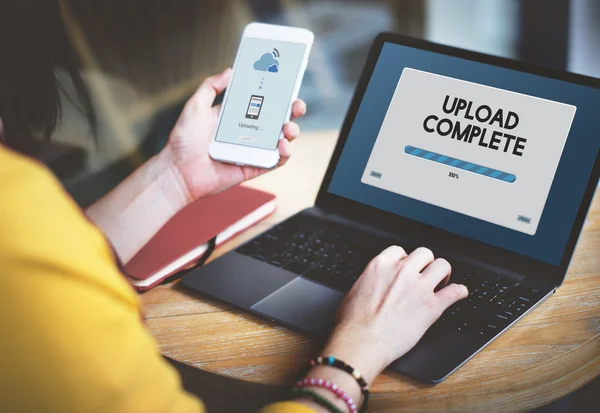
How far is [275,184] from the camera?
128cm

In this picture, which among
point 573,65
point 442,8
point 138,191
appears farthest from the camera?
point 442,8

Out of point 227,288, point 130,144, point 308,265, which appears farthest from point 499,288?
point 130,144

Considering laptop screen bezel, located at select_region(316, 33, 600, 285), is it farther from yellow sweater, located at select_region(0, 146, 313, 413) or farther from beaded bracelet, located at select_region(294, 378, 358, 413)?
yellow sweater, located at select_region(0, 146, 313, 413)

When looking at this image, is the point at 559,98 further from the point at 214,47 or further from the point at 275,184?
the point at 214,47

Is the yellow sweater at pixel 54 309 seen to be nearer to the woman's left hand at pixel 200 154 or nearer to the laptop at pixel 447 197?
the laptop at pixel 447 197

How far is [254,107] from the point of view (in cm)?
107

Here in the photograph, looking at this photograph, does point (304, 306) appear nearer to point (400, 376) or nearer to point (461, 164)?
point (400, 376)

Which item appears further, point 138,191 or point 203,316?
point 138,191

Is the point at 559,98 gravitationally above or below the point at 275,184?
above

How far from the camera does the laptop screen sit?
3.04 feet

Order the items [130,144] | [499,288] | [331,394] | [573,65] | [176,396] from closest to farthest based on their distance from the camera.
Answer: [176,396] → [331,394] → [499,288] → [573,65] → [130,144]

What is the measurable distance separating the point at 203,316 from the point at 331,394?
0.89 ft

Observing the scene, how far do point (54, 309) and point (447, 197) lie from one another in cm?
66

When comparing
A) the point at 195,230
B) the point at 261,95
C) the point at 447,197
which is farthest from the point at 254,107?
the point at 447,197
